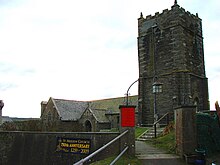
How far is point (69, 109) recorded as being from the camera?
4184 cm

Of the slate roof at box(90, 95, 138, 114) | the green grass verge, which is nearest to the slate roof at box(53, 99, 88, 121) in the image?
the slate roof at box(90, 95, 138, 114)

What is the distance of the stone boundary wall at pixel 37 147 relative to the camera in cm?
1065

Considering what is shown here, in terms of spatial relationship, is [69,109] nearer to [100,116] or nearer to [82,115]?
[82,115]

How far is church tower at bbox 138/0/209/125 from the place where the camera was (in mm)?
21359

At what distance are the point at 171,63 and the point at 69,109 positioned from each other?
24.6m

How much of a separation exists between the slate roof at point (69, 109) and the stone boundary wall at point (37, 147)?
26.2 m

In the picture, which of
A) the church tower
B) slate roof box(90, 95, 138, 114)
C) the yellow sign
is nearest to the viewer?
the yellow sign

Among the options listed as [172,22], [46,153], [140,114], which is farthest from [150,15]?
[46,153]

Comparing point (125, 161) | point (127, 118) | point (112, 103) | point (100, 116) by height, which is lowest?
point (125, 161)

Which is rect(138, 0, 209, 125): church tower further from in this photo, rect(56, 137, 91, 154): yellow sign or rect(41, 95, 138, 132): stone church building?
rect(41, 95, 138, 132): stone church building

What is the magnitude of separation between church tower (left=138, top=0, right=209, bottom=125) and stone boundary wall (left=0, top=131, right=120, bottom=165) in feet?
39.6

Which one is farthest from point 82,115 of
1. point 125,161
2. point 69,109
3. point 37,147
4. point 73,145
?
point 125,161

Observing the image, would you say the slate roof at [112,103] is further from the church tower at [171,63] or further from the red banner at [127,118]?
the red banner at [127,118]

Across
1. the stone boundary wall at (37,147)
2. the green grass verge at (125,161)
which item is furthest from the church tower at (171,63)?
the green grass verge at (125,161)
